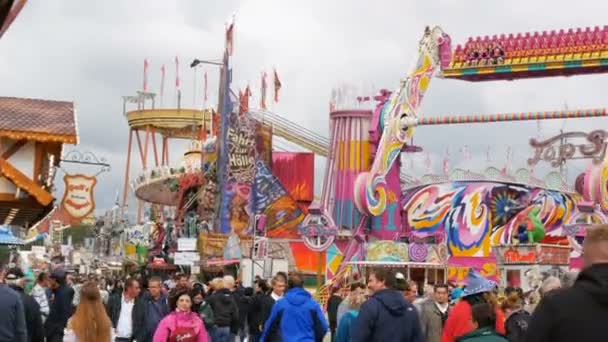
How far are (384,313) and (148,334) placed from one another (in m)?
4.77

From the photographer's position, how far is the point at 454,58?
45562 mm

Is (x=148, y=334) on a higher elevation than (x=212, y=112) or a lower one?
lower

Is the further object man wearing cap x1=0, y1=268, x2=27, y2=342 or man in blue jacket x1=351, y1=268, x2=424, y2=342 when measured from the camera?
man in blue jacket x1=351, y1=268, x2=424, y2=342

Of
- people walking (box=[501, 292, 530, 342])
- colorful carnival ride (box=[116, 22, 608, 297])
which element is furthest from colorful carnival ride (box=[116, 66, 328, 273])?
people walking (box=[501, 292, 530, 342])

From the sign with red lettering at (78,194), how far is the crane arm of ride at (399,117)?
26376 millimetres

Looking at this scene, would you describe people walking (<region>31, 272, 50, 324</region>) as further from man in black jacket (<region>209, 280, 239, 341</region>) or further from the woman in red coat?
the woman in red coat

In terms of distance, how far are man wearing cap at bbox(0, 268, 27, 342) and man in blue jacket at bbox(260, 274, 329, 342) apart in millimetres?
3137

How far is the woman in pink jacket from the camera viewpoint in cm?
995

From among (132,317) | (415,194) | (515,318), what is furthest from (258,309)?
(415,194)

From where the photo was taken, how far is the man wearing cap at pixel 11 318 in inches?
337

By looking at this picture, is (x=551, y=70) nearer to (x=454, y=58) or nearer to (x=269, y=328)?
(x=454, y=58)

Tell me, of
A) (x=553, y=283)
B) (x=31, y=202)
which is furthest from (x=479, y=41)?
(x=553, y=283)

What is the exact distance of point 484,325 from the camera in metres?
7.12

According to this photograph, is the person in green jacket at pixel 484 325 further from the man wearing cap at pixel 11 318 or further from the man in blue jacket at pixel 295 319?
the man in blue jacket at pixel 295 319
